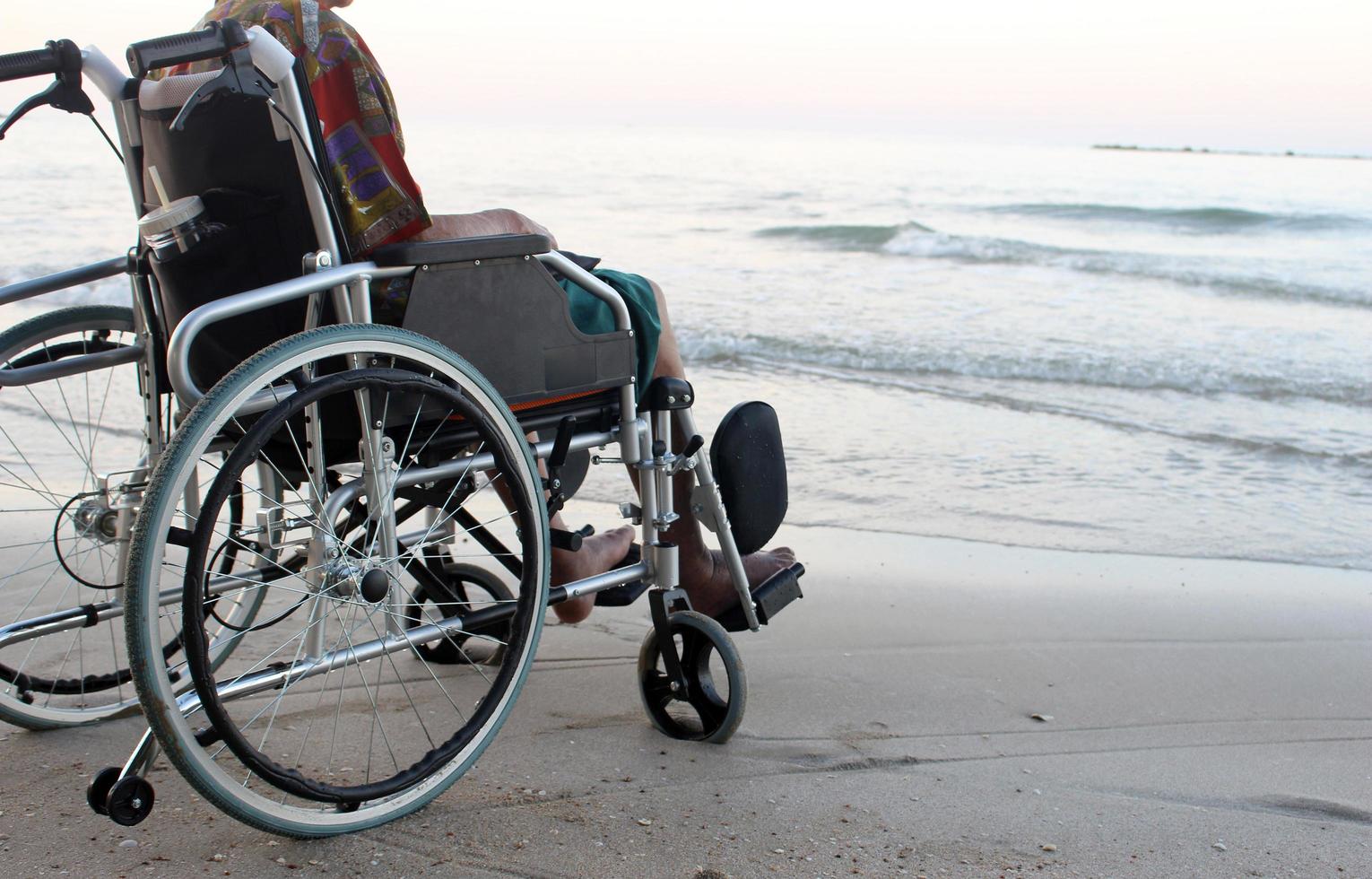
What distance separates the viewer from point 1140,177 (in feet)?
80.2

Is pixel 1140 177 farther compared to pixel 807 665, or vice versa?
pixel 1140 177

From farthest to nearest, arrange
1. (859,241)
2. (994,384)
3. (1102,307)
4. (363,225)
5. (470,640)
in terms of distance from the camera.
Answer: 1. (859,241)
2. (1102,307)
3. (994,384)
4. (470,640)
5. (363,225)

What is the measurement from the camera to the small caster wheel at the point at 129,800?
61.1 inches

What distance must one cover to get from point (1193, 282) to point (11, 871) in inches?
484

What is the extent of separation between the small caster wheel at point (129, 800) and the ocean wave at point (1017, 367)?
5496 millimetres

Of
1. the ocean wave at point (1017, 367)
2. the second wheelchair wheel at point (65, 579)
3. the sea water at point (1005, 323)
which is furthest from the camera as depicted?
the ocean wave at point (1017, 367)

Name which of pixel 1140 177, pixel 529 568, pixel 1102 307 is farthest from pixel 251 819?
pixel 1140 177

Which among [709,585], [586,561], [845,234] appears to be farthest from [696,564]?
[845,234]

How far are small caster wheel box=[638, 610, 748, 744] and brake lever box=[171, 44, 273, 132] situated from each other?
118 centimetres

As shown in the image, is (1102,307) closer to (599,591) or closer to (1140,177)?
(599,591)

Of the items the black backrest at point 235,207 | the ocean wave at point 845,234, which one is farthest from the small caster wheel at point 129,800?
the ocean wave at point 845,234

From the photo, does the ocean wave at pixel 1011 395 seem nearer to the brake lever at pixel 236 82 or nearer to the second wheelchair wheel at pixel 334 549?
the second wheelchair wheel at pixel 334 549

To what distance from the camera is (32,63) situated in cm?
172

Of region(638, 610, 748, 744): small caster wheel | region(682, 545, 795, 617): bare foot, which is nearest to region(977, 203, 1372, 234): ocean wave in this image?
region(682, 545, 795, 617): bare foot
